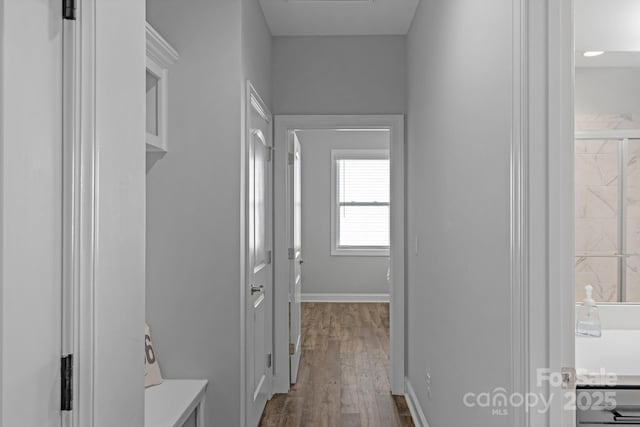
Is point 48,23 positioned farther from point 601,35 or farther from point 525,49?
point 601,35

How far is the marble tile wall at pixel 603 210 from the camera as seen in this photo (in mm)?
2365

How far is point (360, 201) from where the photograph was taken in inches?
306

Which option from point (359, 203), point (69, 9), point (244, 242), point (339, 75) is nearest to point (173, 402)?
point (244, 242)

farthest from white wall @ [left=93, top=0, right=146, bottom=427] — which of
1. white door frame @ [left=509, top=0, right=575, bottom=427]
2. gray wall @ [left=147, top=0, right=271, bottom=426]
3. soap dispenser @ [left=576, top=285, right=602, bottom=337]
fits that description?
soap dispenser @ [left=576, top=285, right=602, bottom=337]

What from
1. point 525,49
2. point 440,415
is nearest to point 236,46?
point 525,49

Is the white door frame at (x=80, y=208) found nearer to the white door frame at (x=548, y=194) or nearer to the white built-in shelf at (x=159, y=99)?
the white door frame at (x=548, y=194)

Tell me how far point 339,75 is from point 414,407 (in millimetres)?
2404

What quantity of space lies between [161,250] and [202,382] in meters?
0.68

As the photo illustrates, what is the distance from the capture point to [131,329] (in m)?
1.36

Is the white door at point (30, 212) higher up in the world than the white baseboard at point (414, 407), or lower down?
higher up

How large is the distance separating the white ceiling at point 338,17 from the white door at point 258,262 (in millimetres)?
647

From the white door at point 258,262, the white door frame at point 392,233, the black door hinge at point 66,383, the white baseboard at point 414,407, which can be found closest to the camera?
the black door hinge at point 66,383

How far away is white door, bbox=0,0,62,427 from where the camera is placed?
92 centimetres

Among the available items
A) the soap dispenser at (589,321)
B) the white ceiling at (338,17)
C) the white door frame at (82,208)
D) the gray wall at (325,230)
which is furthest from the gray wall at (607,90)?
the gray wall at (325,230)
